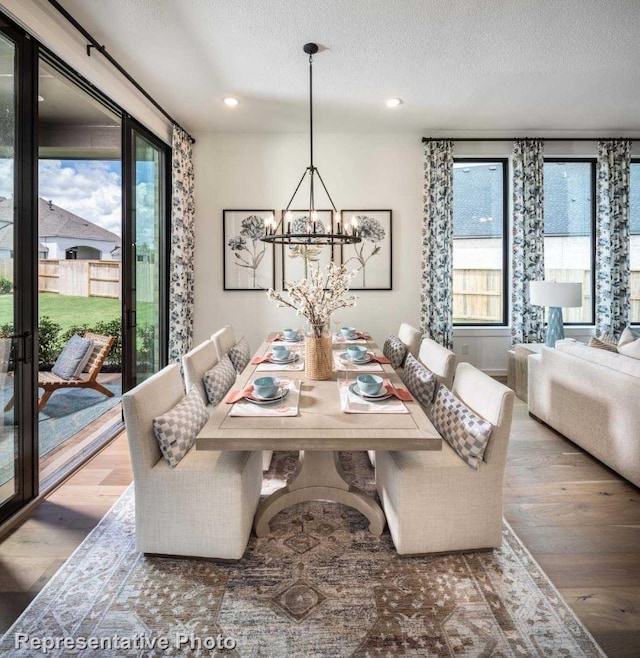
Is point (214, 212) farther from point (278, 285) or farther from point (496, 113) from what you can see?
point (496, 113)

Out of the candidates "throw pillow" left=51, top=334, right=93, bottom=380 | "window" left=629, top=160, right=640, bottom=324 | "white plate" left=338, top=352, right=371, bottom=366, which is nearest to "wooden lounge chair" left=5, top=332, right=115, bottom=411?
"throw pillow" left=51, top=334, right=93, bottom=380

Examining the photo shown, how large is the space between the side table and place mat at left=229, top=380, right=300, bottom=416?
3197 mm

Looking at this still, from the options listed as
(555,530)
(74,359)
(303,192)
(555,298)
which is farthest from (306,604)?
(303,192)

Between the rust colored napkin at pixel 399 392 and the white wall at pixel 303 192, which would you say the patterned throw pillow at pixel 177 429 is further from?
the white wall at pixel 303 192

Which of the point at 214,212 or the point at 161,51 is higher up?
the point at 161,51

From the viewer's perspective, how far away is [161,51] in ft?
10.00

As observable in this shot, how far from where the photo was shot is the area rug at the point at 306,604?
4.79ft

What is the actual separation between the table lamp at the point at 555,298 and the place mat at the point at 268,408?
327 centimetres

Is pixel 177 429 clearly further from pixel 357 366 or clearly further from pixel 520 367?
pixel 520 367

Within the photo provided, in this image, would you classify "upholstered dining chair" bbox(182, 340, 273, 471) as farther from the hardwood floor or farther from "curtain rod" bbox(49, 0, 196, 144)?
"curtain rod" bbox(49, 0, 196, 144)

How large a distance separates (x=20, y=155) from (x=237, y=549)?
2319 mm

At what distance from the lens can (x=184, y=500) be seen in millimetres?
1848

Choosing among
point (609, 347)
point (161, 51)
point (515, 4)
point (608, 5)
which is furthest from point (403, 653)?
point (161, 51)

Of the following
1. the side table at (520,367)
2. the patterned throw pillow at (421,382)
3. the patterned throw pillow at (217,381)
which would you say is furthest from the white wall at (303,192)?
the patterned throw pillow at (421,382)
